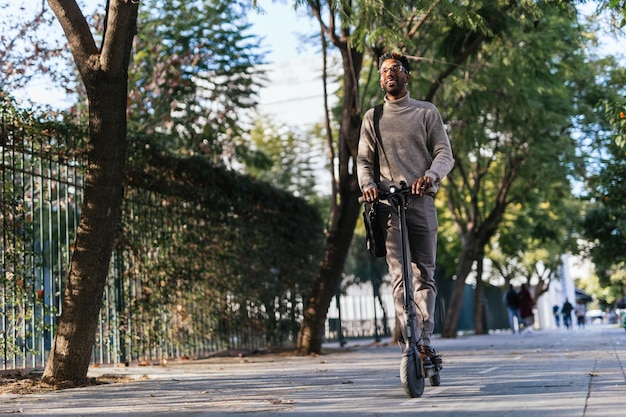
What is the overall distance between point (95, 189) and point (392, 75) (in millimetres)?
3251

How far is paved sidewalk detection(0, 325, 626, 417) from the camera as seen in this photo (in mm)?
5464

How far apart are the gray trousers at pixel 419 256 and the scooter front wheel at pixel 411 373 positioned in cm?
32

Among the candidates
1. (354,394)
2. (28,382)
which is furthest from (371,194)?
(28,382)

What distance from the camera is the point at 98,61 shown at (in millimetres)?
8500

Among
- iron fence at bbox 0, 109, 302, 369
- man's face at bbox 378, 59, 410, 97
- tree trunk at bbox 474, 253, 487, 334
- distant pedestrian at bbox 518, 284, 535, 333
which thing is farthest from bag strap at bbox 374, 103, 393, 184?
distant pedestrian at bbox 518, 284, 535, 333

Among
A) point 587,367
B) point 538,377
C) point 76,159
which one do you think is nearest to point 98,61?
point 76,159

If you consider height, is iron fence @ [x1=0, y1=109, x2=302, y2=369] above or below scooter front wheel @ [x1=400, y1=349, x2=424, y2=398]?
above

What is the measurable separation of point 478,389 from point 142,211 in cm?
665

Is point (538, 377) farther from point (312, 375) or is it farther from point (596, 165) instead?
point (596, 165)

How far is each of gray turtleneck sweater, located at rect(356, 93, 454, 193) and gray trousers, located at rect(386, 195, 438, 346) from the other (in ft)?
0.78

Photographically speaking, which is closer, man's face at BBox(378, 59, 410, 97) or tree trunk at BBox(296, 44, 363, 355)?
man's face at BBox(378, 59, 410, 97)

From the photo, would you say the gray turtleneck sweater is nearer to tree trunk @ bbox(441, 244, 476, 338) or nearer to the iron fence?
the iron fence

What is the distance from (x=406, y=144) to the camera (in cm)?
663

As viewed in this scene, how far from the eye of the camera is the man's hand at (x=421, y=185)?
6.18 meters
